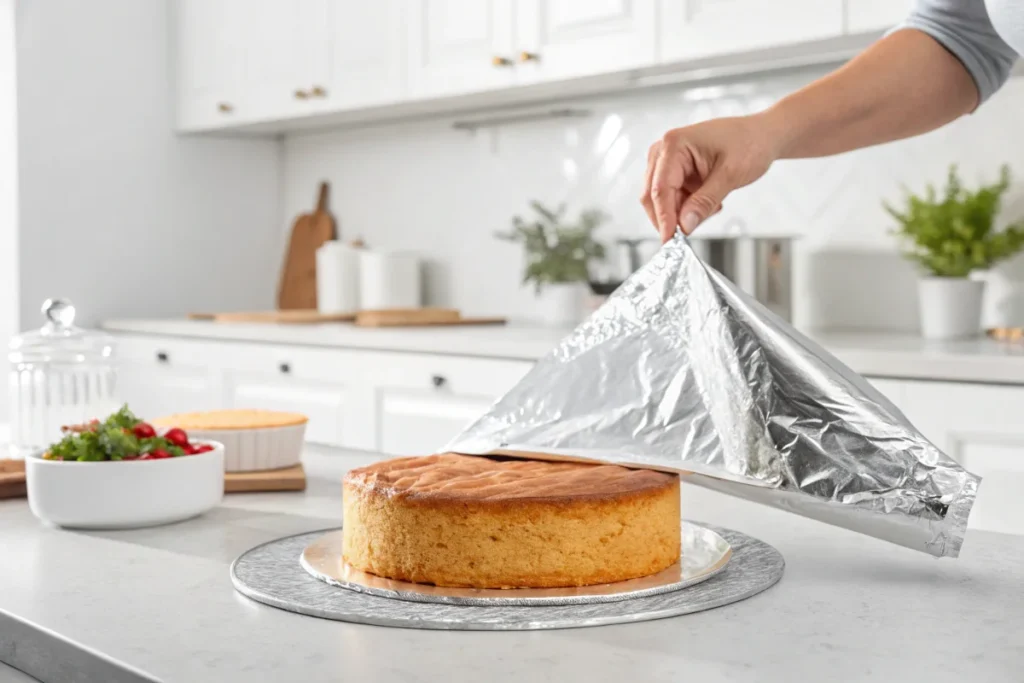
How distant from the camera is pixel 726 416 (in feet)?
2.89

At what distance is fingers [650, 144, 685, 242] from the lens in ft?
3.42

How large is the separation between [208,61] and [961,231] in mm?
2299

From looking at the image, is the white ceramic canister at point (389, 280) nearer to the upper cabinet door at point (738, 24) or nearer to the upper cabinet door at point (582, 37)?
the upper cabinet door at point (582, 37)

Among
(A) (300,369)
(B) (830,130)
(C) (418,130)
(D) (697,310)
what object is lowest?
(A) (300,369)

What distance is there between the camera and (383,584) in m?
0.80

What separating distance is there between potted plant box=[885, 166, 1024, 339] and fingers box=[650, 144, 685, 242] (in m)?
1.36

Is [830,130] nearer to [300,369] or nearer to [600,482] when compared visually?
[600,482]

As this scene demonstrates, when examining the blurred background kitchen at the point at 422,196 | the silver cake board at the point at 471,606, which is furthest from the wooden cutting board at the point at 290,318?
the silver cake board at the point at 471,606

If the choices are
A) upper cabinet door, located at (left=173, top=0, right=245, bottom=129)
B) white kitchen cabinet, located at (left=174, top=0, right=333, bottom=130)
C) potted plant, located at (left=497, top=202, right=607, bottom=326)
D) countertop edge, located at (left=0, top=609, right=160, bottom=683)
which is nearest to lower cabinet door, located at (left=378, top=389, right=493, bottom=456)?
potted plant, located at (left=497, top=202, right=607, bottom=326)

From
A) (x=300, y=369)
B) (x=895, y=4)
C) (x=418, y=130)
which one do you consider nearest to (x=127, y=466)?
(x=895, y=4)

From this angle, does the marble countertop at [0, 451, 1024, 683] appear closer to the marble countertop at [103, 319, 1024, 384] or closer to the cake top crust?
the cake top crust

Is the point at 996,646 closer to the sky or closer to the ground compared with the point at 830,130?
closer to the ground

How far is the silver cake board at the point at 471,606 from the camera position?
2.33 feet

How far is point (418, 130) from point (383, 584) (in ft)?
9.38
